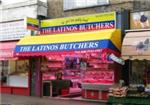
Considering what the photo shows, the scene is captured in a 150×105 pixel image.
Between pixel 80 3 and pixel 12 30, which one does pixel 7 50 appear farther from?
pixel 80 3

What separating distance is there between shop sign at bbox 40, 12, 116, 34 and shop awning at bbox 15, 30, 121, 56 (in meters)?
0.59

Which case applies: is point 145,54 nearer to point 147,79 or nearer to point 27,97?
point 147,79

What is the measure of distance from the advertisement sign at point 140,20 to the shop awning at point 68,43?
0.80m

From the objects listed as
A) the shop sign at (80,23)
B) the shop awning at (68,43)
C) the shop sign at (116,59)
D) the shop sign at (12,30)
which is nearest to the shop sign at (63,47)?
the shop awning at (68,43)

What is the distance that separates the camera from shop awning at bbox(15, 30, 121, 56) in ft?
58.2

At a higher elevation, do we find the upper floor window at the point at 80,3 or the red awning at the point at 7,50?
the upper floor window at the point at 80,3

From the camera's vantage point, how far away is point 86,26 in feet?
64.0

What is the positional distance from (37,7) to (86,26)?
137 inches

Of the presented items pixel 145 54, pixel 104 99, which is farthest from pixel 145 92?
pixel 104 99

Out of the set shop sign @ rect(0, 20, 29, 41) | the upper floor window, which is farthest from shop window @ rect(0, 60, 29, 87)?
the upper floor window

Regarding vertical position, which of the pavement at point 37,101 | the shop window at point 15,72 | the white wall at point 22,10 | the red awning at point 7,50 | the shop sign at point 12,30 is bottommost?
the pavement at point 37,101

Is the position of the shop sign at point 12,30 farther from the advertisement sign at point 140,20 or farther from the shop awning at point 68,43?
the advertisement sign at point 140,20

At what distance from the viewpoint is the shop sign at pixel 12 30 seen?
2212cm

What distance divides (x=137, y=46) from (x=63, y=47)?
3.71 meters
